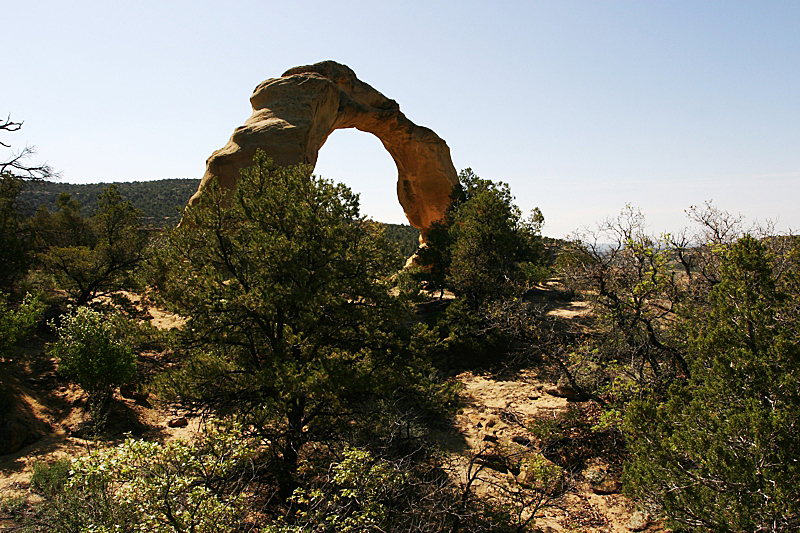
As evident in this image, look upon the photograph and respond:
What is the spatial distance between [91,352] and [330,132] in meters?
14.3

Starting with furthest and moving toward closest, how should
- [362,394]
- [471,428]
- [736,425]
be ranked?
1. [471,428]
2. [362,394]
3. [736,425]

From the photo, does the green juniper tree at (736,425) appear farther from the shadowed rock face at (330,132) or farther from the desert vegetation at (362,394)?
the shadowed rock face at (330,132)

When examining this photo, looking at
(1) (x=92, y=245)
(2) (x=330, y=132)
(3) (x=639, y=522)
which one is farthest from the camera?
(2) (x=330, y=132)

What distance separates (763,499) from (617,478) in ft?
15.0

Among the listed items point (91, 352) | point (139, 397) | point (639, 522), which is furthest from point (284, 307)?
point (139, 397)

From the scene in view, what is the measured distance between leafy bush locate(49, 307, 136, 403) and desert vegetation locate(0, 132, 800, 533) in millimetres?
50

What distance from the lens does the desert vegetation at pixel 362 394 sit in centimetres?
546

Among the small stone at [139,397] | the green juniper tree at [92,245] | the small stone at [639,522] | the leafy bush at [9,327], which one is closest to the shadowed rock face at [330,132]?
the green juniper tree at [92,245]

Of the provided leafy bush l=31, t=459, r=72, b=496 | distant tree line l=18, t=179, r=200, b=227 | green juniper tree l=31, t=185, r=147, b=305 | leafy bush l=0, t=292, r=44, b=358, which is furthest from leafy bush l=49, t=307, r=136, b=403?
distant tree line l=18, t=179, r=200, b=227

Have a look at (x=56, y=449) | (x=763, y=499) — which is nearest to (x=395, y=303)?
(x=763, y=499)

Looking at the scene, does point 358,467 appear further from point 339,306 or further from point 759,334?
point 759,334

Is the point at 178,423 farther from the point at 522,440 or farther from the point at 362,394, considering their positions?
the point at 522,440

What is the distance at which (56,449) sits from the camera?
32.4 ft

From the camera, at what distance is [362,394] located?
873 centimetres
